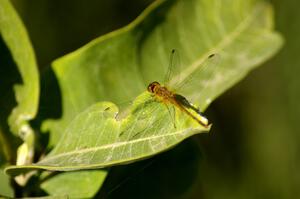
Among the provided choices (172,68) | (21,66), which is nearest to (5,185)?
(21,66)

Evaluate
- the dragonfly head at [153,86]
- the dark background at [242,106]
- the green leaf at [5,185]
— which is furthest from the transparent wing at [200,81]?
the dark background at [242,106]

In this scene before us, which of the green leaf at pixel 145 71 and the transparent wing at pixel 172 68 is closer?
the green leaf at pixel 145 71

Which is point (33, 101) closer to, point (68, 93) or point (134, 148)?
point (68, 93)

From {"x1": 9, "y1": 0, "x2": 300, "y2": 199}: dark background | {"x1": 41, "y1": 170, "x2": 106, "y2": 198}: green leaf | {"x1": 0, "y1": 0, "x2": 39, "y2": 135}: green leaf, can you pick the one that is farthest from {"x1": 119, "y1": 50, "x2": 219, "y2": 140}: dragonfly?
{"x1": 9, "y1": 0, "x2": 300, "y2": 199}: dark background

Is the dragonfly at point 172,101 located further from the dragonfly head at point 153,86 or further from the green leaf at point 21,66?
the green leaf at point 21,66

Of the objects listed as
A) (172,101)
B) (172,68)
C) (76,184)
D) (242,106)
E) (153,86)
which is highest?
(242,106)

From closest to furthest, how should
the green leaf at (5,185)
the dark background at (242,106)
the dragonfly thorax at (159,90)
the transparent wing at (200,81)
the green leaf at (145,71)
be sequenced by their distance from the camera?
the green leaf at (145,71)
the green leaf at (5,185)
the dragonfly thorax at (159,90)
the transparent wing at (200,81)
the dark background at (242,106)

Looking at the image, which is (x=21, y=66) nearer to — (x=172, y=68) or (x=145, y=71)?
(x=145, y=71)

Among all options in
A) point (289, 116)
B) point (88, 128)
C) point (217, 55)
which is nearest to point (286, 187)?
point (289, 116)
